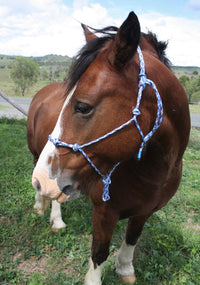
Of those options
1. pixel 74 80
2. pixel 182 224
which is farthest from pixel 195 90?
pixel 74 80

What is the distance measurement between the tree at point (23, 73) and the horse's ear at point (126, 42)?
26746 mm

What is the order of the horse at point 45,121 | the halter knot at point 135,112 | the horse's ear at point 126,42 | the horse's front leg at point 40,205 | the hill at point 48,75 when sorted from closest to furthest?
1. the horse's ear at point 126,42
2. the halter knot at point 135,112
3. the hill at point 48,75
4. the horse at point 45,121
5. the horse's front leg at point 40,205

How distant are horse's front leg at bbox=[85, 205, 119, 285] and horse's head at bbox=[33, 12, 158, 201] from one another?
2.16 feet

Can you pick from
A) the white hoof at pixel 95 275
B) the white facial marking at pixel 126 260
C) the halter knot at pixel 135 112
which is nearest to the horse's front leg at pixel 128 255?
the white facial marking at pixel 126 260

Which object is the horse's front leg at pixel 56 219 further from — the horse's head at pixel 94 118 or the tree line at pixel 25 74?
the tree line at pixel 25 74

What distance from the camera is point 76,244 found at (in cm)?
264

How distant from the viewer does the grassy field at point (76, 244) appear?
2.27 metres

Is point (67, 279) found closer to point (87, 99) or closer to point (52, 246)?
point (52, 246)

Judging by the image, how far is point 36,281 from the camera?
2.12 meters

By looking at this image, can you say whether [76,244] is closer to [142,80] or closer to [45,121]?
[45,121]

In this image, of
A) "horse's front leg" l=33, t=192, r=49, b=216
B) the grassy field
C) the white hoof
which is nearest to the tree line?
the grassy field

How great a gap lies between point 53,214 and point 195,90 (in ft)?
101

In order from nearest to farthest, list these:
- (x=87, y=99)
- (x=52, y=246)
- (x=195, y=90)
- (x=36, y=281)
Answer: (x=87, y=99), (x=36, y=281), (x=52, y=246), (x=195, y=90)

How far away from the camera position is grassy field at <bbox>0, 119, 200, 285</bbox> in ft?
7.44
